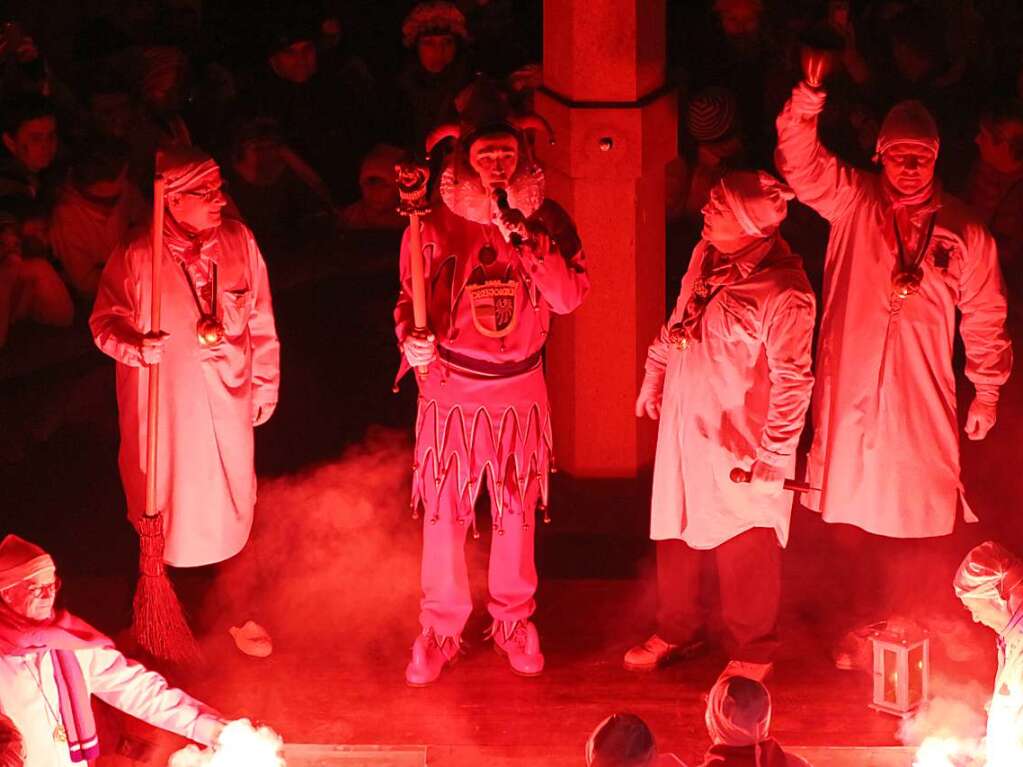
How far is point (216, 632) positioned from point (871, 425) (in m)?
2.70

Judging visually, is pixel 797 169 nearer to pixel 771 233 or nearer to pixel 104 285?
pixel 771 233

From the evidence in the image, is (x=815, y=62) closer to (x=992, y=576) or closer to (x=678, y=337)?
(x=678, y=337)

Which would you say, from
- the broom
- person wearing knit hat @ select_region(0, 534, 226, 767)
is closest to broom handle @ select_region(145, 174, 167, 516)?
the broom

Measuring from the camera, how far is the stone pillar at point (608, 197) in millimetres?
8188

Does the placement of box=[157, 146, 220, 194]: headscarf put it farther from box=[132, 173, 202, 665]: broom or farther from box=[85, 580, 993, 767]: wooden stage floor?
box=[85, 580, 993, 767]: wooden stage floor

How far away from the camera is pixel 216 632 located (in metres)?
7.66

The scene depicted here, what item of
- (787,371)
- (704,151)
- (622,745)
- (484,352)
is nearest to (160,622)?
(484,352)

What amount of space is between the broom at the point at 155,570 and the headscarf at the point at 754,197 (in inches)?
78.8

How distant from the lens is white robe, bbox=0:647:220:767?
20.3 ft

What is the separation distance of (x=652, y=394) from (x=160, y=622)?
204 cm

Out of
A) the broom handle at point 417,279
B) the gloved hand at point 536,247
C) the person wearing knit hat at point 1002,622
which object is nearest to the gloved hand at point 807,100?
the gloved hand at point 536,247

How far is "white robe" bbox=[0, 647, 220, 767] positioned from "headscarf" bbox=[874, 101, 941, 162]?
10.3ft

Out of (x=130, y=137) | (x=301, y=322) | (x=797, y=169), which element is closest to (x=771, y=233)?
(x=797, y=169)

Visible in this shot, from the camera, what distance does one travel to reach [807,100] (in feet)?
22.2
